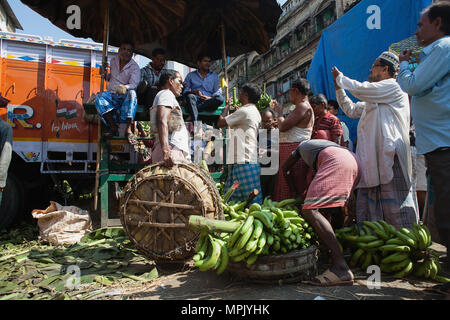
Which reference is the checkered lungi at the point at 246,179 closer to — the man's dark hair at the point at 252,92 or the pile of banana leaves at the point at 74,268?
the man's dark hair at the point at 252,92

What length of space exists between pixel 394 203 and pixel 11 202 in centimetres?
577

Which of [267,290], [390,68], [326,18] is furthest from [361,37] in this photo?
[326,18]

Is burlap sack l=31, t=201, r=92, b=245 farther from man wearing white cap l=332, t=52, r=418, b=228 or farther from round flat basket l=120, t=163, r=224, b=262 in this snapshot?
man wearing white cap l=332, t=52, r=418, b=228

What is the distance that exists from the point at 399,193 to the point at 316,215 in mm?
1246

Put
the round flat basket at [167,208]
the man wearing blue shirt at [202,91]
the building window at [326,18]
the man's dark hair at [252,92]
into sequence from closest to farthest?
the round flat basket at [167,208] < the man's dark hair at [252,92] < the man wearing blue shirt at [202,91] < the building window at [326,18]

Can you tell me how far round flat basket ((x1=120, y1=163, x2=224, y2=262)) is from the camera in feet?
8.77

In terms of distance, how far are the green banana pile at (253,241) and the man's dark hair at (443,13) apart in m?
2.09

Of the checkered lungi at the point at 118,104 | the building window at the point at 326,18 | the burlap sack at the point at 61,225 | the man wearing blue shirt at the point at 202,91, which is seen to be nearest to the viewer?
the burlap sack at the point at 61,225

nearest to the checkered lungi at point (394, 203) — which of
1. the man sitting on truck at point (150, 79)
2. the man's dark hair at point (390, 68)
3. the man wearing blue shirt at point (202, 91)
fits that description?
the man's dark hair at point (390, 68)

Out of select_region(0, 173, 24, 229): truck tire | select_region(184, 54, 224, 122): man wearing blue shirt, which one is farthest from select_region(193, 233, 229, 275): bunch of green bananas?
select_region(0, 173, 24, 229): truck tire

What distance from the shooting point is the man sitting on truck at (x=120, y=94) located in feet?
13.7

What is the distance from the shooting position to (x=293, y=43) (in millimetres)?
22625

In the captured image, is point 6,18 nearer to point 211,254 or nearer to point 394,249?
point 211,254
